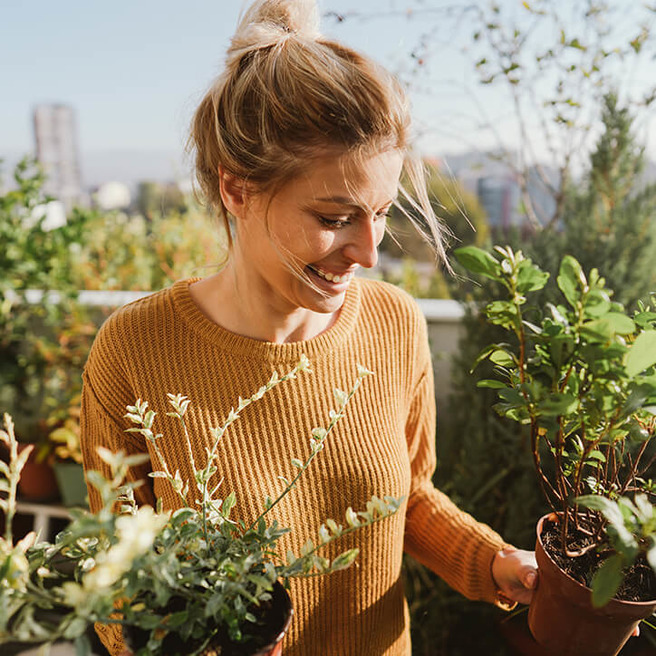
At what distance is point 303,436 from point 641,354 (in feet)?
2.06

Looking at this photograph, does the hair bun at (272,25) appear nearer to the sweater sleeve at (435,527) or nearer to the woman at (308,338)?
the woman at (308,338)

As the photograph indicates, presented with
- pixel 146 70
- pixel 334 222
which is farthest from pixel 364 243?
pixel 146 70

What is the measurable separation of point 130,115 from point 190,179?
1479 centimetres

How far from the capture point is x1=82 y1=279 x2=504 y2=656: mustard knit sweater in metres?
0.93

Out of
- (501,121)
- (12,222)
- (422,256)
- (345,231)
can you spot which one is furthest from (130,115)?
(345,231)

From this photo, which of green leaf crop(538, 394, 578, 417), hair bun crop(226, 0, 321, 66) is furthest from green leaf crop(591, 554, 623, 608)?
hair bun crop(226, 0, 321, 66)

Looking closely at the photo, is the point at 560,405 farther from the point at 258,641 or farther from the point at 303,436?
the point at 303,436

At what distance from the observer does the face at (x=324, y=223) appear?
0.77m

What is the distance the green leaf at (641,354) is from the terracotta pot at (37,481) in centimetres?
231

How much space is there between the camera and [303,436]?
962 millimetres

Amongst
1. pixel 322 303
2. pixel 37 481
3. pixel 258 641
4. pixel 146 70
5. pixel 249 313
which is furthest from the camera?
pixel 146 70

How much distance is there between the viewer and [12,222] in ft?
7.31

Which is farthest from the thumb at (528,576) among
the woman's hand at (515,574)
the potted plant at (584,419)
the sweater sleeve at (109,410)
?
the sweater sleeve at (109,410)

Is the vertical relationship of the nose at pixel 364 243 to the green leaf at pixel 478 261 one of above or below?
below
